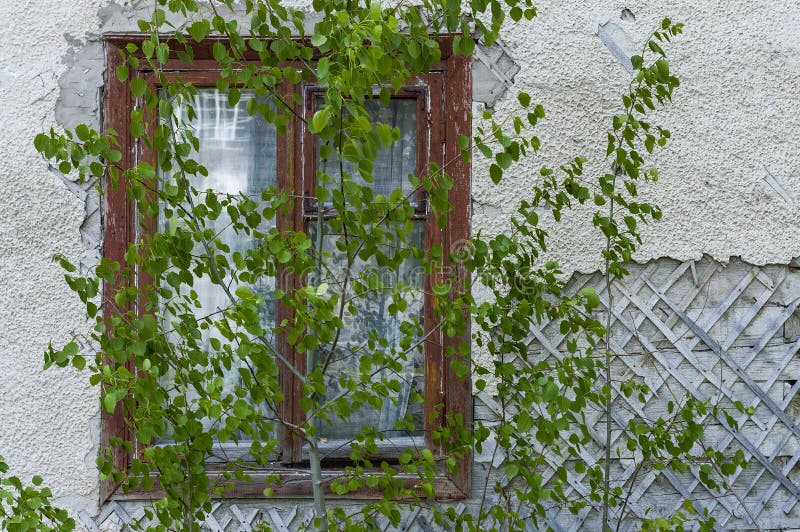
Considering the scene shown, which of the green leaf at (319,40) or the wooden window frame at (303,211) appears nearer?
the green leaf at (319,40)

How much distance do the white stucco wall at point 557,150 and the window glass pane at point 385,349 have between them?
33 centimetres

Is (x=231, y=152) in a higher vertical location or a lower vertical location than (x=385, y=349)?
higher

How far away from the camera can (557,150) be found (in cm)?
279

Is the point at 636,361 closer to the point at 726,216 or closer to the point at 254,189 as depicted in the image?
the point at 726,216

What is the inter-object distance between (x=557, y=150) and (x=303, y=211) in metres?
0.92

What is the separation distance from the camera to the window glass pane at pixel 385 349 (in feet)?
9.25

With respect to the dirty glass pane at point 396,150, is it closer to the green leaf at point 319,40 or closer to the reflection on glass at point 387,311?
the reflection on glass at point 387,311

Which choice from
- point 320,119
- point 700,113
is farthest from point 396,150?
point 320,119

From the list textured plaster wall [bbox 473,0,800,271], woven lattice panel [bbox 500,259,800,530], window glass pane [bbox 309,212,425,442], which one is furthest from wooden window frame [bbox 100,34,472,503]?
woven lattice panel [bbox 500,259,800,530]

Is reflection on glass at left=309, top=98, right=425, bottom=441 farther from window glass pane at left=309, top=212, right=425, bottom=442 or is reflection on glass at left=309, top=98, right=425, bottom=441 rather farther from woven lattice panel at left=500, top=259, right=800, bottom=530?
woven lattice panel at left=500, top=259, right=800, bottom=530

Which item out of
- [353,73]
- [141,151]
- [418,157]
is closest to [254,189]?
[141,151]

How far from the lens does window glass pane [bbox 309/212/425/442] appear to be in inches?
111

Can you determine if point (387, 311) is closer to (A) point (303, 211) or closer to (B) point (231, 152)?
(A) point (303, 211)

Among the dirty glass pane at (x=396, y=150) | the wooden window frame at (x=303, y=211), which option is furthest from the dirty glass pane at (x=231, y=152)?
the dirty glass pane at (x=396, y=150)
